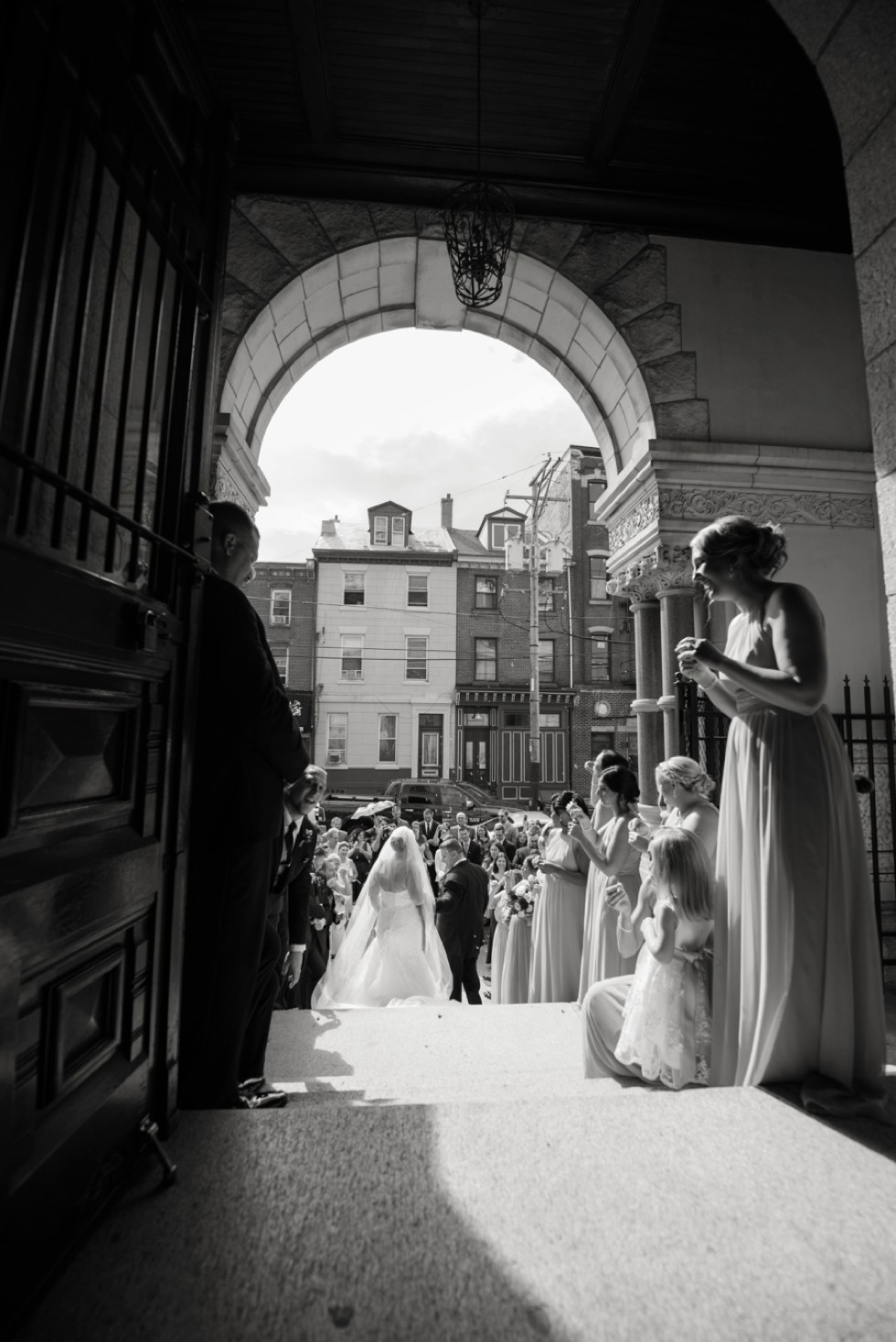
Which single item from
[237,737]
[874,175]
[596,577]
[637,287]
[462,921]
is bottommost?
[462,921]

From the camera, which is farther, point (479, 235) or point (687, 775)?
point (479, 235)

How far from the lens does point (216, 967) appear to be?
73.8 inches

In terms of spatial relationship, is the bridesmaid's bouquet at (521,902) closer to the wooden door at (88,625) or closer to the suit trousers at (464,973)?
the suit trousers at (464,973)

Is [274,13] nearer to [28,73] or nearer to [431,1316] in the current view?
[28,73]

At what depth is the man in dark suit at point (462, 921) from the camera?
5824 mm

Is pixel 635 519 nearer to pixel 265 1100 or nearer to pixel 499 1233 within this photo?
pixel 265 1100

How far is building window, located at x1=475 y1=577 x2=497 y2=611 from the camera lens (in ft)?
89.0

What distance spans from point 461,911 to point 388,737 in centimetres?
2006

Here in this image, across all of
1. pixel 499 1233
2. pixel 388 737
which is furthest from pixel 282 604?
pixel 499 1233

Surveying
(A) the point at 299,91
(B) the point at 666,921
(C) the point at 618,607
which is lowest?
(B) the point at 666,921

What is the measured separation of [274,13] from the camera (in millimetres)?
3752

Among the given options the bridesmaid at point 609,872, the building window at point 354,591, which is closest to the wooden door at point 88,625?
the bridesmaid at point 609,872

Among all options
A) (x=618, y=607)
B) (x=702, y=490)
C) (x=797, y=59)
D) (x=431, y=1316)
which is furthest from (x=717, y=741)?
(x=618, y=607)

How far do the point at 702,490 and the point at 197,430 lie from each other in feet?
13.4
